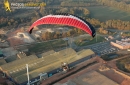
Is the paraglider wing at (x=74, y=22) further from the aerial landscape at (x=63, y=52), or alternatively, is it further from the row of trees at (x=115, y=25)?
the row of trees at (x=115, y=25)

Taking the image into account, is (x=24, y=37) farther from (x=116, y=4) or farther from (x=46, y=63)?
(x=116, y=4)

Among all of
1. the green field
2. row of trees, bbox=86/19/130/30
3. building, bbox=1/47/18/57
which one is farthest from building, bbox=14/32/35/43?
the green field

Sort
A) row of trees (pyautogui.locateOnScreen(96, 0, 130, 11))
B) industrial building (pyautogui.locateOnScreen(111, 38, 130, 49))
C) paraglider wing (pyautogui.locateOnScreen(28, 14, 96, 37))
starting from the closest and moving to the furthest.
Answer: paraglider wing (pyautogui.locateOnScreen(28, 14, 96, 37))
industrial building (pyautogui.locateOnScreen(111, 38, 130, 49))
row of trees (pyautogui.locateOnScreen(96, 0, 130, 11))

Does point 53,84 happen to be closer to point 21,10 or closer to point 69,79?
point 69,79

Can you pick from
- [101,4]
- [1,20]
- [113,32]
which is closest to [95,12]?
[101,4]

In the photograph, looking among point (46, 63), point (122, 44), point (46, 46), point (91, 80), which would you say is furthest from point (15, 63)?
point (122, 44)

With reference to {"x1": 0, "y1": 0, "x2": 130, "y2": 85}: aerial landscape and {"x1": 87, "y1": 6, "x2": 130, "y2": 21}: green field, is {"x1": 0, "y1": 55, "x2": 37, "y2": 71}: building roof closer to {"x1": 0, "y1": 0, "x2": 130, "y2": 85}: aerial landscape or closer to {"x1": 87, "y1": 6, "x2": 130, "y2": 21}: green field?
{"x1": 0, "y1": 0, "x2": 130, "y2": 85}: aerial landscape

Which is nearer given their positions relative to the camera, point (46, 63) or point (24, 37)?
point (46, 63)
